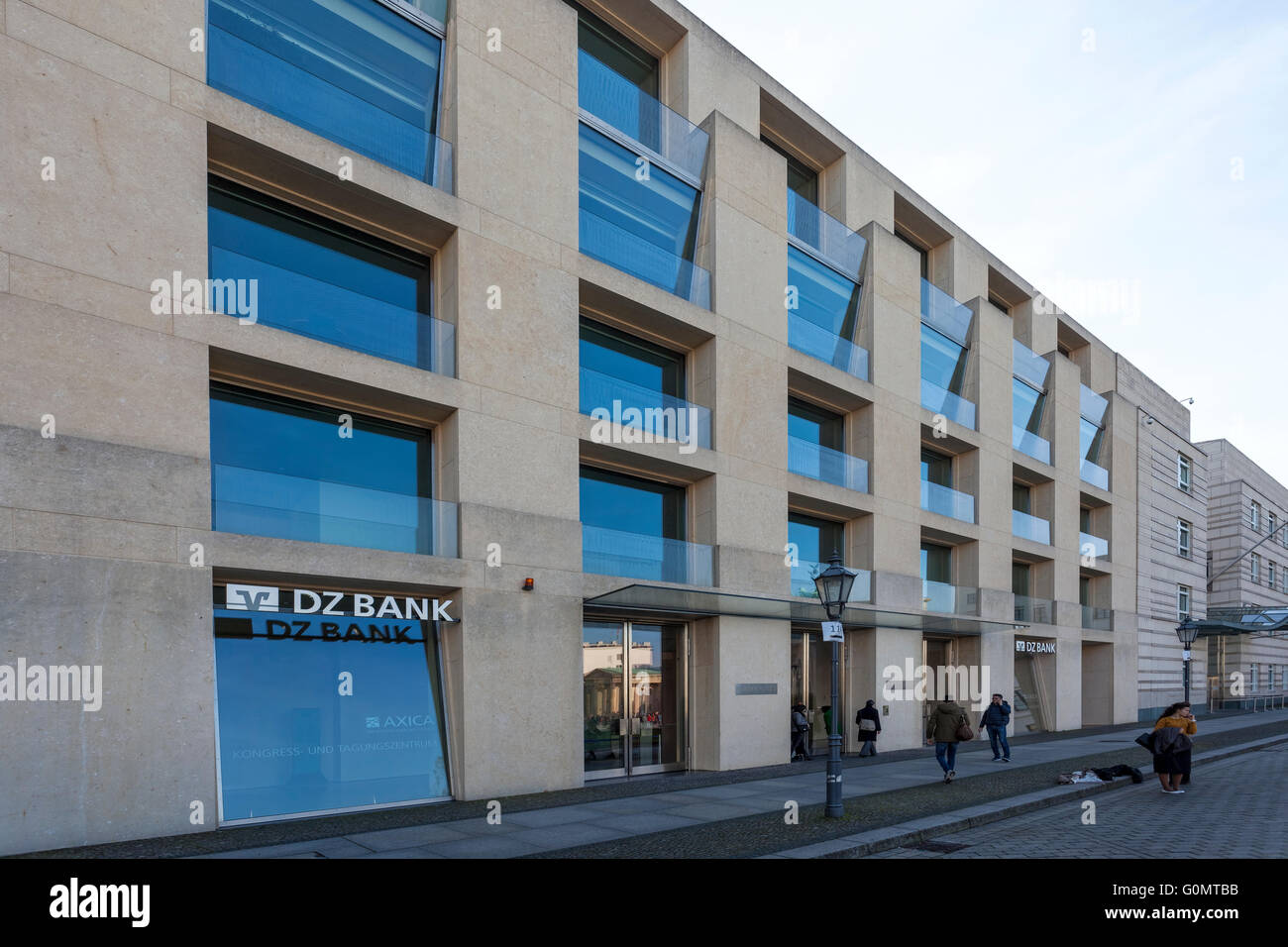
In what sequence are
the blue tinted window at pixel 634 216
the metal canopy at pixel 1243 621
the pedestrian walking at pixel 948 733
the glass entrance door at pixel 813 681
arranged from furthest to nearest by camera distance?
the metal canopy at pixel 1243 621 < the glass entrance door at pixel 813 681 < the blue tinted window at pixel 634 216 < the pedestrian walking at pixel 948 733

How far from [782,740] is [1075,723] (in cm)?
1955

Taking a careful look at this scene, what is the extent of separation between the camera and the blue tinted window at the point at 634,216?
1941 cm

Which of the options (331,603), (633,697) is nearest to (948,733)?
(633,697)

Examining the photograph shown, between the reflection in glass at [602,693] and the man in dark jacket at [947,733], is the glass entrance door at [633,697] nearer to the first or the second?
the reflection in glass at [602,693]

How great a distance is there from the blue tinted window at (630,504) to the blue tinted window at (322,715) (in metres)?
4.69

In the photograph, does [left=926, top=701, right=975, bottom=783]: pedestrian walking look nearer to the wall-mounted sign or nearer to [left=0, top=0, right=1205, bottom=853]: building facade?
[left=0, top=0, right=1205, bottom=853]: building facade

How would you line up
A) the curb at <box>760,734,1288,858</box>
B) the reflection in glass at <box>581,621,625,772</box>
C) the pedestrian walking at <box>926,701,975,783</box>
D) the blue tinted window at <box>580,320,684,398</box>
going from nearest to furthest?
the curb at <box>760,734,1288,858</box>, the pedestrian walking at <box>926,701,975,783</box>, the reflection in glass at <box>581,621,625,772</box>, the blue tinted window at <box>580,320,684,398</box>

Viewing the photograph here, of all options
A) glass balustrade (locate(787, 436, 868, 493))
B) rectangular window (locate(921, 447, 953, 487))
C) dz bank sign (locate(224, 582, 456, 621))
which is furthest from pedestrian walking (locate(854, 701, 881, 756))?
dz bank sign (locate(224, 582, 456, 621))

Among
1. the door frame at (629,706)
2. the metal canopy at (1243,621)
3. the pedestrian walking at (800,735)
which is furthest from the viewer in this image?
the metal canopy at (1243,621)

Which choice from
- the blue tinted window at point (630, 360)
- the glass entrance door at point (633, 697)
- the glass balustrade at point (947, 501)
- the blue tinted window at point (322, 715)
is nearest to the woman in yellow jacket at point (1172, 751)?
the glass entrance door at point (633, 697)

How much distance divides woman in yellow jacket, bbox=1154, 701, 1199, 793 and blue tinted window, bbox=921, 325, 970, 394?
535 inches

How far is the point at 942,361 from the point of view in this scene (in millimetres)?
29953

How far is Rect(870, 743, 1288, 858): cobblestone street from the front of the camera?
36.9ft

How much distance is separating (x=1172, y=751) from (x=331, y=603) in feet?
47.7
